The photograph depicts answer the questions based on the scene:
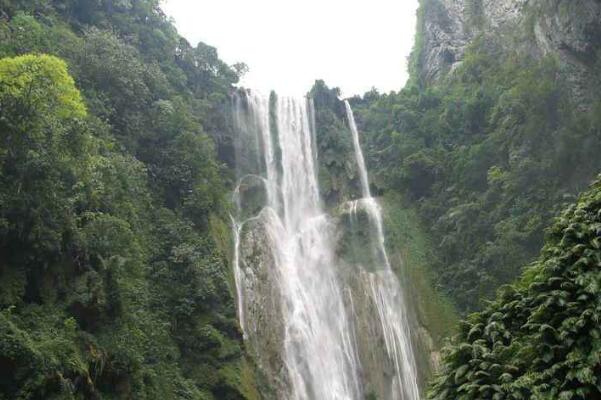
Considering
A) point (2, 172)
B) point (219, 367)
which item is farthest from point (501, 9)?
point (2, 172)

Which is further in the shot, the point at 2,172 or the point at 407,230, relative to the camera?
the point at 407,230

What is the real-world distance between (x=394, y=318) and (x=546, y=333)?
13.3 m

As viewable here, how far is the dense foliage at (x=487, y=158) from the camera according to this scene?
21.3m

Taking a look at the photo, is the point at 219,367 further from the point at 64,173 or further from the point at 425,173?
the point at 425,173

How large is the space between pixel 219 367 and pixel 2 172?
762 centimetres

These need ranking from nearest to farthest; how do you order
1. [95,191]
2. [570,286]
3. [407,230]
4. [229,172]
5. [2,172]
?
[570,286] < [2,172] < [95,191] < [407,230] < [229,172]

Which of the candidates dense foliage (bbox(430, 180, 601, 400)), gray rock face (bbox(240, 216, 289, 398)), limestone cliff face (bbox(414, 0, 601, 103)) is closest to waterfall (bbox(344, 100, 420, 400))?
gray rock face (bbox(240, 216, 289, 398))

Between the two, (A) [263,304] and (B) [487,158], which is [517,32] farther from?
(A) [263,304]

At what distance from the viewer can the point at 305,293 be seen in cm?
2223

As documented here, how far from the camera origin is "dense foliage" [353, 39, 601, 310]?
21266 mm

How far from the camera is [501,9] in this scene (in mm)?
32625

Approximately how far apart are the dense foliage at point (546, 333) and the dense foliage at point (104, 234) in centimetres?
718

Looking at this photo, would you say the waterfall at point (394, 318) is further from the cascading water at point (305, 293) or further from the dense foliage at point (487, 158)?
the dense foliage at point (487, 158)

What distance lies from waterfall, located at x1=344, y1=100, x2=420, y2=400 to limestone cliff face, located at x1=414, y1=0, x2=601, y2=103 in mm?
9693
